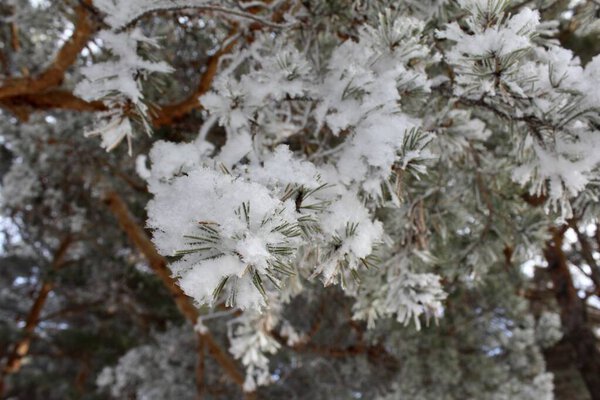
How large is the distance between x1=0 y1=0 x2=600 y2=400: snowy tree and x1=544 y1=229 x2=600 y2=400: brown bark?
0.02 metres

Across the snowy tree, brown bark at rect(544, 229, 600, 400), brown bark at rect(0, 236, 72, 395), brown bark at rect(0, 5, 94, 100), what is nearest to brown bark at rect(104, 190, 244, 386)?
the snowy tree

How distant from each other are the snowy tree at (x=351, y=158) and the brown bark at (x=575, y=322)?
0.05 ft

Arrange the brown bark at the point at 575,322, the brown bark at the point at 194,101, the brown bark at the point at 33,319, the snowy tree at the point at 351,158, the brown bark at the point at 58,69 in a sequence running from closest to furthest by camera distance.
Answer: the snowy tree at the point at 351,158 → the brown bark at the point at 58,69 → the brown bark at the point at 194,101 → the brown bark at the point at 575,322 → the brown bark at the point at 33,319

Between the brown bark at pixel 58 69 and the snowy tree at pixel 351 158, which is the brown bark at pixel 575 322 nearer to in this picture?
the snowy tree at pixel 351 158

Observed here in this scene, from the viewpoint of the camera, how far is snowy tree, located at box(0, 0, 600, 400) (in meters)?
0.98

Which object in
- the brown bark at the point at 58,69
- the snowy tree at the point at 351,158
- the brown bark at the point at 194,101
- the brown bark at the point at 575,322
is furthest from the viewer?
the brown bark at the point at 575,322

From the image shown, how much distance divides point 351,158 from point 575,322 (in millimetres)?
3685

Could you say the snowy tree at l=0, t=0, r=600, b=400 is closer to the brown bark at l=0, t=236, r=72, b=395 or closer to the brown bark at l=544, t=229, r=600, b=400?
the brown bark at l=544, t=229, r=600, b=400

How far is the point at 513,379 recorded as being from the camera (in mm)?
4039

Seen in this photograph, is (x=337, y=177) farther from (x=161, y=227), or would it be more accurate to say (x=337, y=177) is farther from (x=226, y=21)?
(x=226, y=21)

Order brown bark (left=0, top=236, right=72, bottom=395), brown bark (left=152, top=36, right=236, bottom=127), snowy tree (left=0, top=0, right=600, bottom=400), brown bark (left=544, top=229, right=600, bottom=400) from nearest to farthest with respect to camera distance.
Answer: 1. snowy tree (left=0, top=0, right=600, bottom=400)
2. brown bark (left=152, top=36, right=236, bottom=127)
3. brown bark (left=544, top=229, right=600, bottom=400)
4. brown bark (left=0, top=236, right=72, bottom=395)

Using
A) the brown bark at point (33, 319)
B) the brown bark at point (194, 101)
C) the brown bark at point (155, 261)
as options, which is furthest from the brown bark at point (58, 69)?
the brown bark at point (33, 319)

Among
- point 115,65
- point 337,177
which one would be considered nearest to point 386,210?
point 337,177

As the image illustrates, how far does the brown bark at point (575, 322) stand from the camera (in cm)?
371
